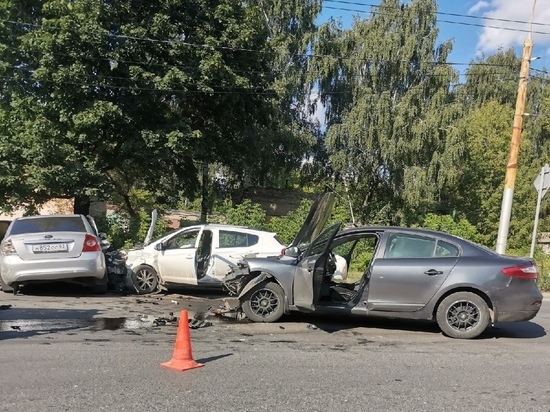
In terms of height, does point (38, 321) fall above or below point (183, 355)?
below

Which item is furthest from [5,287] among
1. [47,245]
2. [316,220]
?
[316,220]

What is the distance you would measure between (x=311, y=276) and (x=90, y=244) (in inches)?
193

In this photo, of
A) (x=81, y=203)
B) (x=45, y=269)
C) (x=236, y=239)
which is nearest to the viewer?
(x=45, y=269)

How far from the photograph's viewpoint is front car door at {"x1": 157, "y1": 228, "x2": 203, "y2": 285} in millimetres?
10523

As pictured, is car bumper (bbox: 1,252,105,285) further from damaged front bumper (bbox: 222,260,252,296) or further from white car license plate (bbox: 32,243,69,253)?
damaged front bumper (bbox: 222,260,252,296)

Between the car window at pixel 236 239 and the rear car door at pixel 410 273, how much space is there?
3708 mm

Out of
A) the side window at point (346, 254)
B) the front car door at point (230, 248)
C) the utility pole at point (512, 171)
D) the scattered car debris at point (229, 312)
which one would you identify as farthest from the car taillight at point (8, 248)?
the utility pole at point (512, 171)

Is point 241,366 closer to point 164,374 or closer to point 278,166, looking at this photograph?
point 164,374

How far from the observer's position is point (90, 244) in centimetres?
1027

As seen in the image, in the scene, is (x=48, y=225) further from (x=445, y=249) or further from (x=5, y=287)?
(x=445, y=249)

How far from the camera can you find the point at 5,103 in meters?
21.4

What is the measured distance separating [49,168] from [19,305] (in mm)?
9857

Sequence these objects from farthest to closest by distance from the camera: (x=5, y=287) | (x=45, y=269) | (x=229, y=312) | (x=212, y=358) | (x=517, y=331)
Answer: (x=5, y=287)
(x=45, y=269)
(x=229, y=312)
(x=517, y=331)
(x=212, y=358)

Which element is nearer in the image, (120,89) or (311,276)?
(311,276)
